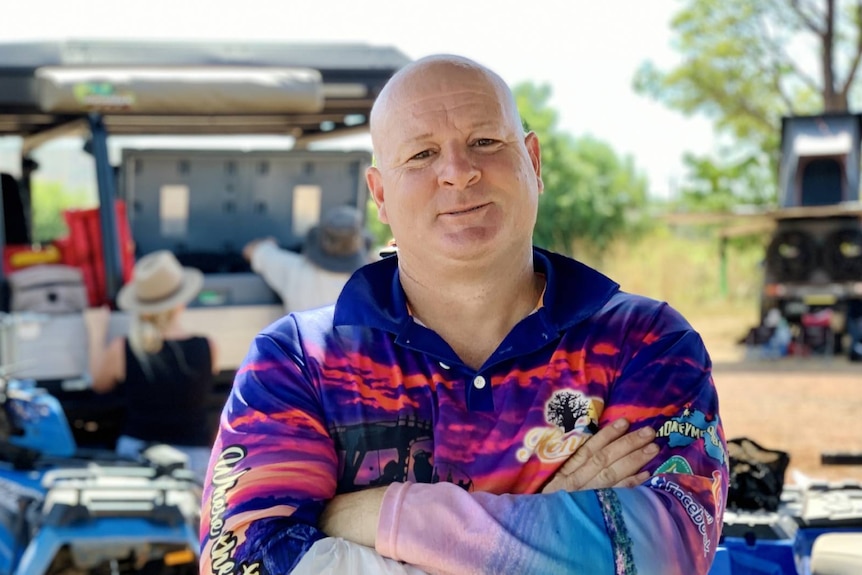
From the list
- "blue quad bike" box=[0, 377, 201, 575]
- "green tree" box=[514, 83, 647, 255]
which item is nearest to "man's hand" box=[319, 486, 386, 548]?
"blue quad bike" box=[0, 377, 201, 575]

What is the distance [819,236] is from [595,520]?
62.8 feet

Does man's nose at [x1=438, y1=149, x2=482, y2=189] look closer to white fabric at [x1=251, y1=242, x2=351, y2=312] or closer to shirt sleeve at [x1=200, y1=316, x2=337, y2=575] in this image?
shirt sleeve at [x1=200, y1=316, x2=337, y2=575]

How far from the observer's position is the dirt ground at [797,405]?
9.51m

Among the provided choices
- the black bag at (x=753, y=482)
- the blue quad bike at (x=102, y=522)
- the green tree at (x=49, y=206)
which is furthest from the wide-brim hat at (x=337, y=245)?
the black bag at (x=753, y=482)

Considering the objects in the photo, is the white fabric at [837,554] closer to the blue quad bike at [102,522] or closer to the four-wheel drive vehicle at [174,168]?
the blue quad bike at [102,522]

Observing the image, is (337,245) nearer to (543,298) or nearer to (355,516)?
(543,298)

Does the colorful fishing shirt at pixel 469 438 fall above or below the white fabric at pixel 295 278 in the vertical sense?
above

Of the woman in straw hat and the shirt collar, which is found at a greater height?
the shirt collar

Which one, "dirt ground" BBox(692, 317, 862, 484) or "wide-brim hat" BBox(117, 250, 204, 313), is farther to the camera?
"dirt ground" BBox(692, 317, 862, 484)

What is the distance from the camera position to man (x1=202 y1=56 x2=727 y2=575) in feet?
5.77

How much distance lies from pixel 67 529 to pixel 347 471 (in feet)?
6.31

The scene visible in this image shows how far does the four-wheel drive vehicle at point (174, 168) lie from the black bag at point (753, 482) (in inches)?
134

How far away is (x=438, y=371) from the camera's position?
1.94 m

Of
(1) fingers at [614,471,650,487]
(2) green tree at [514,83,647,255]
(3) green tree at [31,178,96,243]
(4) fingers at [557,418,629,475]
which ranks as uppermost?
(4) fingers at [557,418,629,475]
